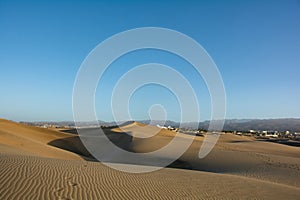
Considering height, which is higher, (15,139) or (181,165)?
(15,139)

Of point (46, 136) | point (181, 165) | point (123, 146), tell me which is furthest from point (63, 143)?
point (181, 165)

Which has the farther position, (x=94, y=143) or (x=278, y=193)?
(x=94, y=143)

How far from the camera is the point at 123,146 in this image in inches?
1347

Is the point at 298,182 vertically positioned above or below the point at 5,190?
below

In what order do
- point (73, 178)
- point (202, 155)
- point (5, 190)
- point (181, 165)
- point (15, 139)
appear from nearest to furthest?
point (5, 190)
point (73, 178)
point (181, 165)
point (15, 139)
point (202, 155)

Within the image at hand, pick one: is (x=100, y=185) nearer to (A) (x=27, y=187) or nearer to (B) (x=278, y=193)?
(A) (x=27, y=187)

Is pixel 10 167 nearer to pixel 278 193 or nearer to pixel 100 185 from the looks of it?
pixel 100 185

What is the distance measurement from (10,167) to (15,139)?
16400 mm

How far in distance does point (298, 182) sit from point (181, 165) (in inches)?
402

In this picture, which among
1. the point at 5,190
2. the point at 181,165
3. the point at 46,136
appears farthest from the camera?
the point at 46,136

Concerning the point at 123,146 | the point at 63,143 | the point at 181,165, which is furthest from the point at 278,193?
the point at 63,143

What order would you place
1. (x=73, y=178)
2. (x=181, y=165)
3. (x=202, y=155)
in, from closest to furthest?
(x=73, y=178)
(x=181, y=165)
(x=202, y=155)

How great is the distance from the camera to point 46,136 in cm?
3541

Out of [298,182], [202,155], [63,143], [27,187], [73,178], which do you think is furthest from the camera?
[63,143]
